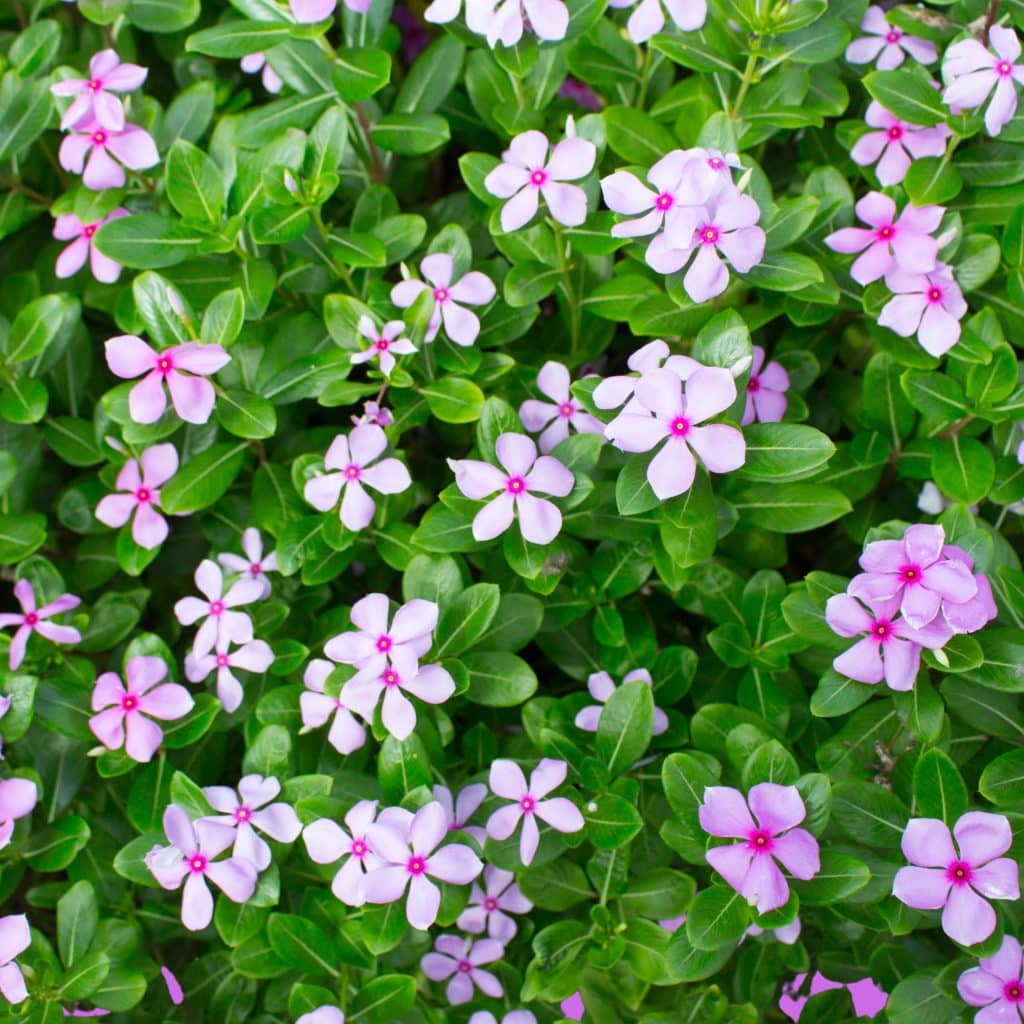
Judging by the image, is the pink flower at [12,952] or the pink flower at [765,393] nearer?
the pink flower at [12,952]

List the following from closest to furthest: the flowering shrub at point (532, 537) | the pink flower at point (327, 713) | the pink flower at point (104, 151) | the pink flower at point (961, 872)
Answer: the pink flower at point (961, 872)
the flowering shrub at point (532, 537)
the pink flower at point (327, 713)
the pink flower at point (104, 151)

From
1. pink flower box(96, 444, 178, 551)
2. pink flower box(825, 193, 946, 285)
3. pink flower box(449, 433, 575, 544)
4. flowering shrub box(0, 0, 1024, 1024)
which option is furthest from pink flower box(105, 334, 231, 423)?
pink flower box(825, 193, 946, 285)

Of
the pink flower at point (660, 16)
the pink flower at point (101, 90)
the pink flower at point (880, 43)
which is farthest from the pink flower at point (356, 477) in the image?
the pink flower at point (880, 43)

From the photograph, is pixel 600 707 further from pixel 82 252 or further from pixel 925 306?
pixel 82 252

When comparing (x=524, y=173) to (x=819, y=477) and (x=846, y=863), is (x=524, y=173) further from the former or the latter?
(x=846, y=863)

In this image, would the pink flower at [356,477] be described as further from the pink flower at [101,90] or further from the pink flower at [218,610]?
the pink flower at [101,90]

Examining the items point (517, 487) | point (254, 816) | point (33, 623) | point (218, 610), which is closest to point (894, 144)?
point (517, 487)

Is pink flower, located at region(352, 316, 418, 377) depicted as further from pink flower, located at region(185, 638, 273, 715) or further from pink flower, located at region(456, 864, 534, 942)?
pink flower, located at region(456, 864, 534, 942)
